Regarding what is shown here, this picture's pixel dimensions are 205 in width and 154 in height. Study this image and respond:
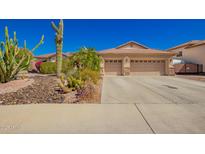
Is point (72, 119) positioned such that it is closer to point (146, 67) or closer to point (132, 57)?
point (132, 57)

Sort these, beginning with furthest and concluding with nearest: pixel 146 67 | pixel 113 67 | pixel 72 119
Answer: pixel 113 67
pixel 146 67
pixel 72 119

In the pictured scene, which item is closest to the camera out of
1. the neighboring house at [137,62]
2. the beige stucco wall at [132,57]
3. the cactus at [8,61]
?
the cactus at [8,61]

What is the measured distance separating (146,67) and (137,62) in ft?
4.55

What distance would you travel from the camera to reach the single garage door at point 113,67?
24.0 m

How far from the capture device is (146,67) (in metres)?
24.0

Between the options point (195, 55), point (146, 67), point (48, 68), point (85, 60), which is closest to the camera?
point (85, 60)

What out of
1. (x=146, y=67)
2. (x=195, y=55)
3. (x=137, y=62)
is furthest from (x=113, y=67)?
(x=195, y=55)

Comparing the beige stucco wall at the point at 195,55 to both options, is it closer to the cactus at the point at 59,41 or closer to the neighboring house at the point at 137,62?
the neighboring house at the point at 137,62

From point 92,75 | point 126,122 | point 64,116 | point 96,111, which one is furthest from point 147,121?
point 92,75

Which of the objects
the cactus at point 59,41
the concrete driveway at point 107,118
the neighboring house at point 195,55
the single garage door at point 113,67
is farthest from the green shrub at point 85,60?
the neighboring house at point 195,55

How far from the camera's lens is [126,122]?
4.79 m

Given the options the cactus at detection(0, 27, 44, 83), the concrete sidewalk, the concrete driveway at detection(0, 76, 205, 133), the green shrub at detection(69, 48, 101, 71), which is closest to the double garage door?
the green shrub at detection(69, 48, 101, 71)

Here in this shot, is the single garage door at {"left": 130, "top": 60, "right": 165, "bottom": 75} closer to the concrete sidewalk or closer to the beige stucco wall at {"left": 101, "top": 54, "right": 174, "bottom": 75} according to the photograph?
the beige stucco wall at {"left": 101, "top": 54, "right": 174, "bottom": 75}
